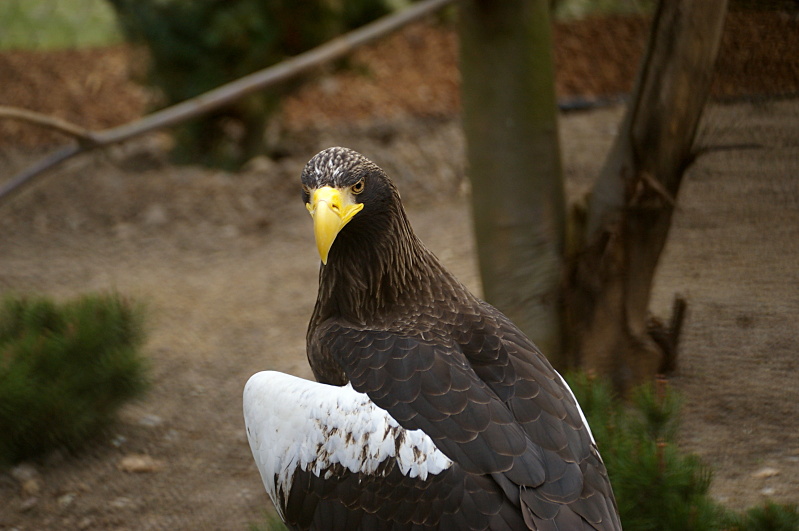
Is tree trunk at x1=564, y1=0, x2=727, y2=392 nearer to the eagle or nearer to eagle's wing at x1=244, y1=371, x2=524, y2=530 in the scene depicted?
the eagle

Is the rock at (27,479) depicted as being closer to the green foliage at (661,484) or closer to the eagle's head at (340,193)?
the eagle's head at (340,193)

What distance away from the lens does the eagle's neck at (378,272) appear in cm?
255

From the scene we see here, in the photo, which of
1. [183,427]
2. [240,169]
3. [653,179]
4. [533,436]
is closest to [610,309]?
[653,179]

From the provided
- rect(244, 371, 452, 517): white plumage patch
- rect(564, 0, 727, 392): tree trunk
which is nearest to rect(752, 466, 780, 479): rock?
rect(564, 0, 727, 392): tree trunk

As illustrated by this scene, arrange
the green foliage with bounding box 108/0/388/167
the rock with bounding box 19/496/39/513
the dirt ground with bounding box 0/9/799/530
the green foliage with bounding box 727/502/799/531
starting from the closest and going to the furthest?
the green foliage with bounding box 727/502/799/531
the dirt ground with bounding box 0/9/799/530
the rock with bounding box 19/496/39/513
the green foliage with bounding box 108/0/388/167

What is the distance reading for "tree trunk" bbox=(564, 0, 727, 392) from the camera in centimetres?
314

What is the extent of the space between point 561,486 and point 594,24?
197 inches

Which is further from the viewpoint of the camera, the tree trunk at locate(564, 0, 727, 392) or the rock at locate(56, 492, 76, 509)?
the rock at locate(56, 492, 76, 509)

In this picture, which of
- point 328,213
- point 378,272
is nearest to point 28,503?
point 378,272

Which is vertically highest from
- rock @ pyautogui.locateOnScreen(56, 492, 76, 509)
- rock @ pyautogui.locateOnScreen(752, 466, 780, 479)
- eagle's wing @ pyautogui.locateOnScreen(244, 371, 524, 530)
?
eagle's wing @ pyautogui.locateOnScreen(244, 371, 524, 530)

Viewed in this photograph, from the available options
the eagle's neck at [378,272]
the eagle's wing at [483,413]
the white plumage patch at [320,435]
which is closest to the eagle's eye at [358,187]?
the eagle's neck at [378,272]

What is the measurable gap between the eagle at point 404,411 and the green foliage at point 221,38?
401 centimetres

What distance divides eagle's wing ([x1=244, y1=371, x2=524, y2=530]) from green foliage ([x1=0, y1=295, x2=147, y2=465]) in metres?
1.32

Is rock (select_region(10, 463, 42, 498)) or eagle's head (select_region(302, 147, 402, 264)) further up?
eagle's head (select_region(302, 147, 402, 264))
